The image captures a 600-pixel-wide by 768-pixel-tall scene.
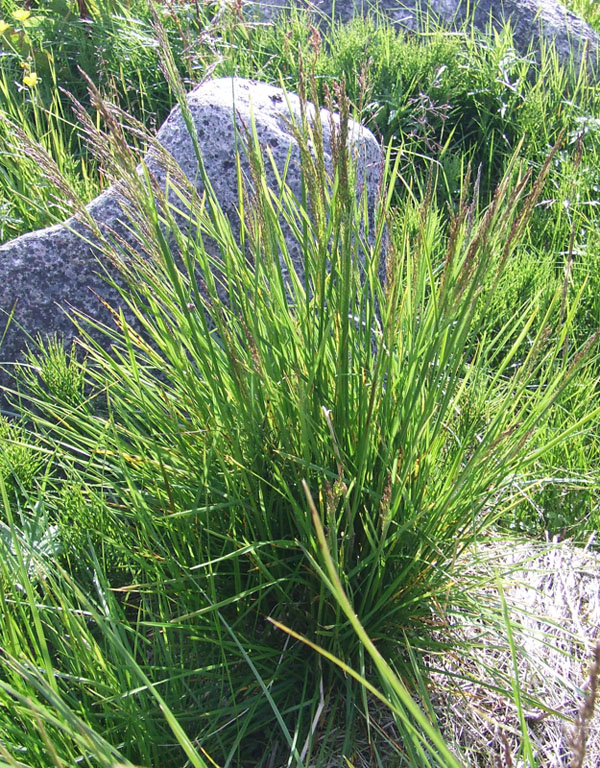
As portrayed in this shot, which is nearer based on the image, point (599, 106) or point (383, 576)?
point (383, 576)

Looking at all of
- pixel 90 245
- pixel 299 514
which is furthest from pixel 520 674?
pixel 90 245

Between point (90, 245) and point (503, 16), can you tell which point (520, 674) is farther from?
point (503, 16)

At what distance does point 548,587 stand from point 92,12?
142 inches

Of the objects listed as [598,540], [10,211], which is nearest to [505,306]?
[598,540]

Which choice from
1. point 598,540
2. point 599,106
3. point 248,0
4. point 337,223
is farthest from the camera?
point 248,0

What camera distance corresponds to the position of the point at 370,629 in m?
1.40

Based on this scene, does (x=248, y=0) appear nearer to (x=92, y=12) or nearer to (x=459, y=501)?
(x=92, y=12)

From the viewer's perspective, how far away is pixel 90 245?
232 centimetres

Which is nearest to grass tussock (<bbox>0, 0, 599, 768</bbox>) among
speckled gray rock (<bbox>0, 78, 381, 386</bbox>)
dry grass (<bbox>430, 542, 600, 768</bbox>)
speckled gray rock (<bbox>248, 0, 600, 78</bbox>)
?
dry grass (<bbox>430, 542, 600, 768</bbox>)

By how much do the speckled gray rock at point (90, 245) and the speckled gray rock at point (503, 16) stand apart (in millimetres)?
1761

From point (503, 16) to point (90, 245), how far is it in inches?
114

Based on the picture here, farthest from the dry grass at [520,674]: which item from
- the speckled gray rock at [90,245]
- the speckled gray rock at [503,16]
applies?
the speckled gray rock at [503,16]

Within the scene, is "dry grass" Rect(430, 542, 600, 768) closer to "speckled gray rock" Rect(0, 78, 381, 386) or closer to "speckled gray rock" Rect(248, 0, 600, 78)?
"speckled gray rock" Rect(0, 78, 381, 386)

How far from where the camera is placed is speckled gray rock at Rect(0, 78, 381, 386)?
2.25 metres
